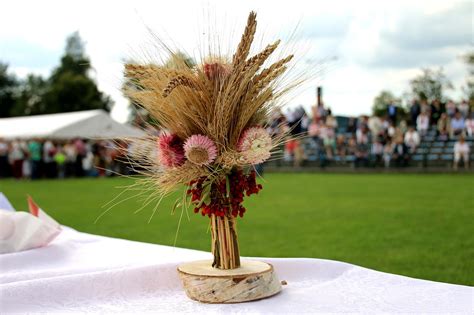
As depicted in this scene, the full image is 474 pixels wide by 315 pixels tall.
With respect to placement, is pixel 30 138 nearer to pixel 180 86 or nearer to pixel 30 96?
pixel 180 86

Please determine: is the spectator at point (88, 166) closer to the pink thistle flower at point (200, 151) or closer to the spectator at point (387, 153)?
the spectator at point (387, 153)

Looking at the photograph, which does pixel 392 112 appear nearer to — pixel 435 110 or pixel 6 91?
pixel 435 110

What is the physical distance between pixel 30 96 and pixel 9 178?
1803 inches

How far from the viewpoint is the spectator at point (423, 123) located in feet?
79.1

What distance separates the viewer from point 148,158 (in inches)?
81.7

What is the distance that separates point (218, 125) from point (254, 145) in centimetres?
13

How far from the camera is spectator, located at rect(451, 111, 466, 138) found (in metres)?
23.2

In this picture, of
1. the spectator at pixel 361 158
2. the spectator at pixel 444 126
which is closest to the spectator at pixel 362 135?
the spectator at pixel 361 158

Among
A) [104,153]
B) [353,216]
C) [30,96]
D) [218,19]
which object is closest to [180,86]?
[218,19]

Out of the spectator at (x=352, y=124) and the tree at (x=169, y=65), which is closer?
the tree at (x=169, y=65)

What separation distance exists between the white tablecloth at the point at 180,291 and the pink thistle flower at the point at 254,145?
461mm

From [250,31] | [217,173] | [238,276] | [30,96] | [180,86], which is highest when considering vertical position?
[30,96]

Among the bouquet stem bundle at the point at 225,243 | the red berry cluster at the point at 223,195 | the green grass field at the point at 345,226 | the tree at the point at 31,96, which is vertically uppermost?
the tree at the point at 31,96

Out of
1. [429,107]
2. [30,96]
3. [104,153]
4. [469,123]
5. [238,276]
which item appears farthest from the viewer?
[30,96]
